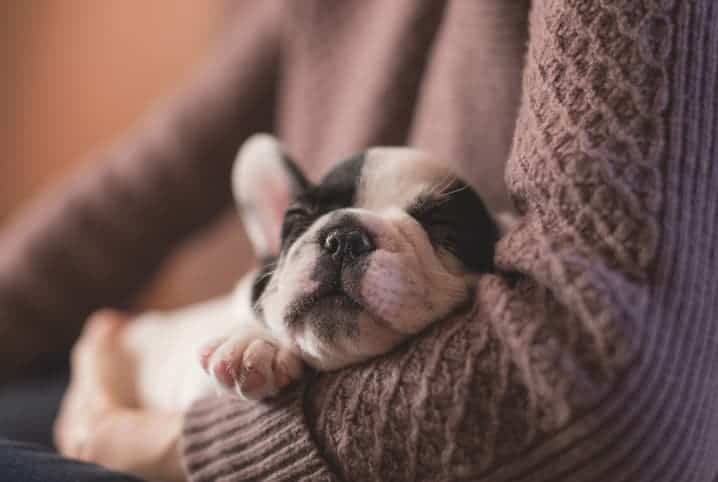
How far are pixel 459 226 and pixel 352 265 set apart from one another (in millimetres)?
141

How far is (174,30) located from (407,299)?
156 centimetres

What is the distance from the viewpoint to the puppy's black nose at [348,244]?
61 cm

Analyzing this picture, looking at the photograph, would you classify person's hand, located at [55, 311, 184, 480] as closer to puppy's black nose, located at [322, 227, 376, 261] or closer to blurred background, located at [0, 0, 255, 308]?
puppy's black nose, located at [322, 227, 376, 261]

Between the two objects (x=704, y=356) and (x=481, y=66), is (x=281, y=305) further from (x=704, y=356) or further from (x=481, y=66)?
(x=481, y=66)

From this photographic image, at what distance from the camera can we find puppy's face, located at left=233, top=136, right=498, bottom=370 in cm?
59

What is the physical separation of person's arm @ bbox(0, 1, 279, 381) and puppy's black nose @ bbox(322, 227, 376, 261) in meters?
0.76

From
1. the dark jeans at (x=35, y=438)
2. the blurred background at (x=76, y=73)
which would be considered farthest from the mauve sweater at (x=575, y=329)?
the blurred background at (x=76, y=73)

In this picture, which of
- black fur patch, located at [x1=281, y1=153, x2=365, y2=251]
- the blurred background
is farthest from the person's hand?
the blurred background

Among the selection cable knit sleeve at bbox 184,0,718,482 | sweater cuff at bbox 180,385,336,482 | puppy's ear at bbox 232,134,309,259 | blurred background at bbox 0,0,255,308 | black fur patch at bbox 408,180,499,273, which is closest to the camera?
cable knit sleeve at bbox 184,0,718,482

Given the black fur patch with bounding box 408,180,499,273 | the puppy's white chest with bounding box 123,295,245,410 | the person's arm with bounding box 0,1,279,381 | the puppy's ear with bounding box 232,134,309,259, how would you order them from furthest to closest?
the person's arm with bounding box 0,1,279,381 < the puppy's white chest with bounding box 123,295,245,410 < the puppy's ear with bounding box 232,134,309,259 < the black fur patch with bounding box 408,180,499,273

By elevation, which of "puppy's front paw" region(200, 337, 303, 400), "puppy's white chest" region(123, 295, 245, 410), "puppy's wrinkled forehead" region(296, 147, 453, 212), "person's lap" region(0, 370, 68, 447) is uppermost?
"puppy's wrinkled forehead" region(296, 147, 453, 212)

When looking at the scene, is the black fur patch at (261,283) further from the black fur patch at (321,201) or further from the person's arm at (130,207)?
the person's arm at (130,207)

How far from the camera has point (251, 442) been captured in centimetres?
61

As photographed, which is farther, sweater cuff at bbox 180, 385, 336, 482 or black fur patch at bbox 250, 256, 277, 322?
black fur patch at bbox 250, 256, 277, 322
